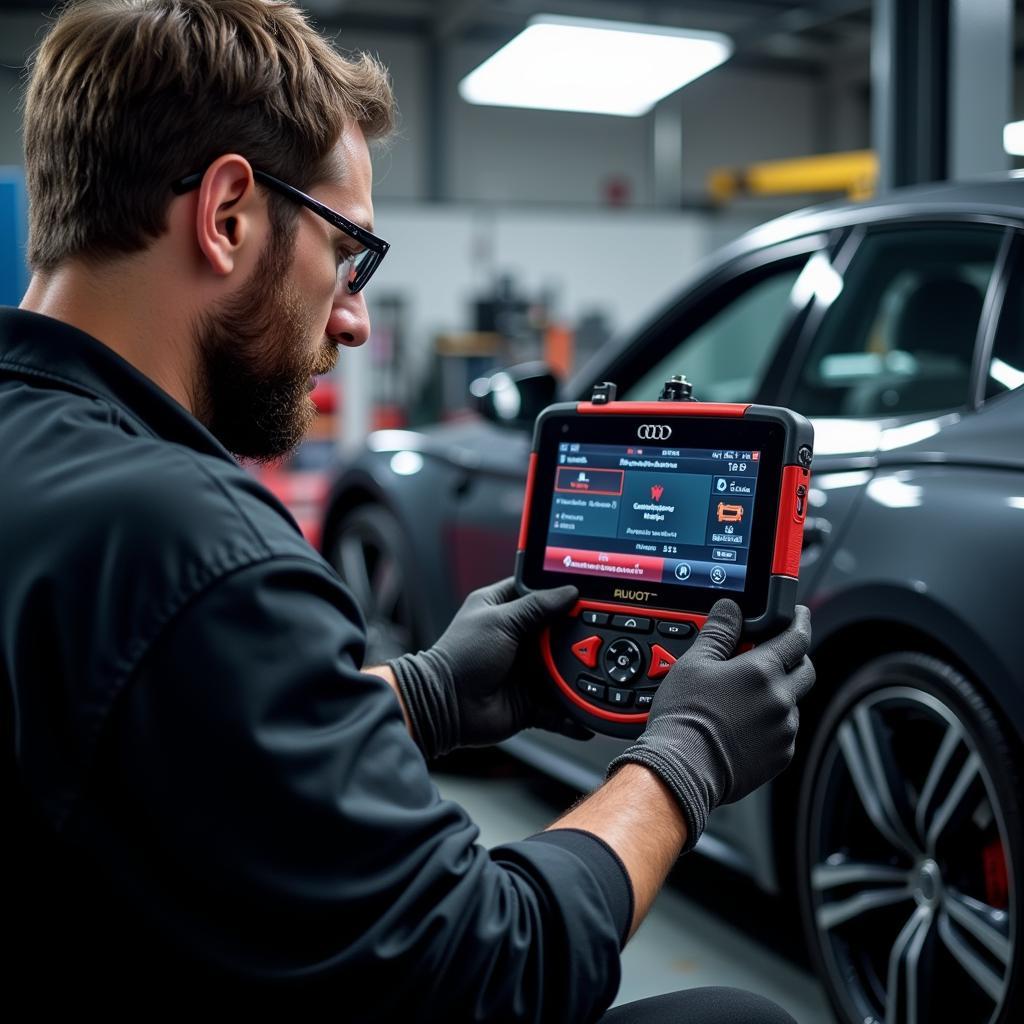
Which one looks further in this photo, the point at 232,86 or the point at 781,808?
the point at 781,808

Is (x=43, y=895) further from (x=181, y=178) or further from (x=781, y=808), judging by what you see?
(x=781, y=808)

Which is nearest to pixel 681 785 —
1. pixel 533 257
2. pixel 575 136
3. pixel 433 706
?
pixel 433 706

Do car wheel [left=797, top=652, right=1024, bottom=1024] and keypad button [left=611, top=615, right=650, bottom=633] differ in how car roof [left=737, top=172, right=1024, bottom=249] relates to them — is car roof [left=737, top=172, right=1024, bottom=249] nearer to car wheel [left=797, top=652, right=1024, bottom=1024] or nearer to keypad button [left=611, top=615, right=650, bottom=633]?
car wheel [left=797, top=652, right=1024, bottom=1024]

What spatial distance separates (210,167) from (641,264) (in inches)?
369

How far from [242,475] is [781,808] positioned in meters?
1.29

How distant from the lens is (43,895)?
0.73 m

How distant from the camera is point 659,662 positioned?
1.15m

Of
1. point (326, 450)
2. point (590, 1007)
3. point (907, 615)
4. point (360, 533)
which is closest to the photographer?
point (590, 1007)

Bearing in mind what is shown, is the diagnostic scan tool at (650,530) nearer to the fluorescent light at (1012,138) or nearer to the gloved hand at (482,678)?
the gloved hand at (482,678)

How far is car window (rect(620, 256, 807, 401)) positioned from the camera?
7.09 ft

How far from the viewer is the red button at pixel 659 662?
3.76 feet

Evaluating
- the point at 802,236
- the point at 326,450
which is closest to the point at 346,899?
the point at 802,236

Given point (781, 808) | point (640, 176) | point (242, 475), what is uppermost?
point (640, 176)

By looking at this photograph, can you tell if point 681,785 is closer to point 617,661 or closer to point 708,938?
point 617,661
